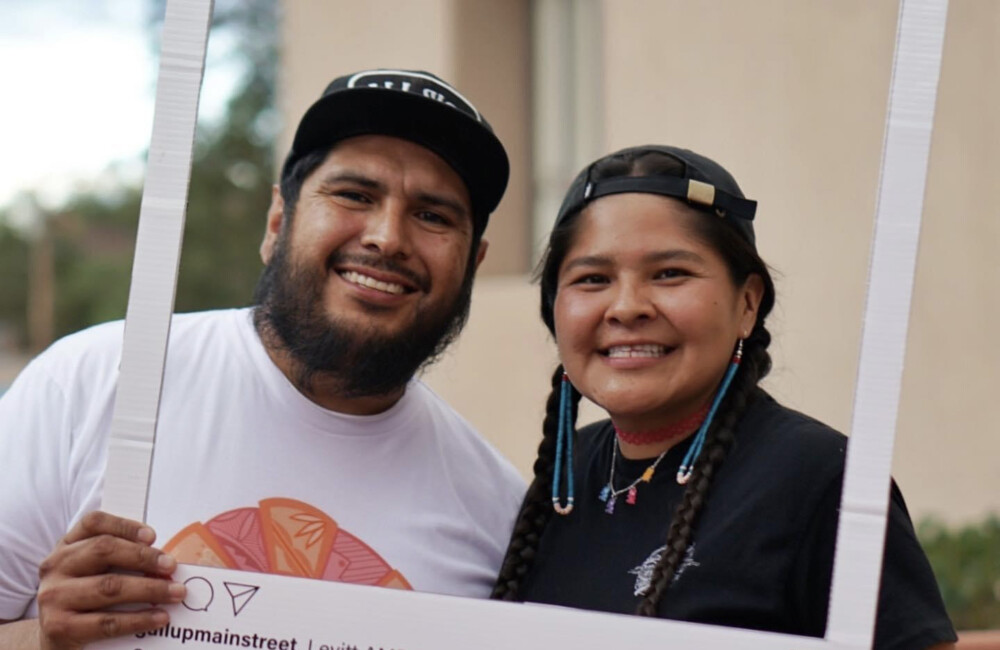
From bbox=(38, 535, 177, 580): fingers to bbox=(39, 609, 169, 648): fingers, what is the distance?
58 mm

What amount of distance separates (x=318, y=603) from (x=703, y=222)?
0.88 m

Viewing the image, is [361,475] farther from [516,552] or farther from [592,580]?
[592,580]

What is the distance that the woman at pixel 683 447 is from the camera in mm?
1761

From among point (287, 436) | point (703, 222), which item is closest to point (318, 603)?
point (287, 436)

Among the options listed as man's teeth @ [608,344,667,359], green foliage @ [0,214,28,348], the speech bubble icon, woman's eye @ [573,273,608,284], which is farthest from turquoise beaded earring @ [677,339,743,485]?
green foliage @ [0,214,28,348]

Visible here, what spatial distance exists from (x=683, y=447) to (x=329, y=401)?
2.40ft

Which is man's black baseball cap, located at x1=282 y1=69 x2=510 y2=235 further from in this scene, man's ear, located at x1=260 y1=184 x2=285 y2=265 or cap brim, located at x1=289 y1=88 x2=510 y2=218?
man's ear, located at x1=260 y1=184 x2=285 y2=265

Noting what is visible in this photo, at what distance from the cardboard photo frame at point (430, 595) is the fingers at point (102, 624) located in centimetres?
2

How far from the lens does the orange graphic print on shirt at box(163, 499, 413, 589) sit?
6.58 ft

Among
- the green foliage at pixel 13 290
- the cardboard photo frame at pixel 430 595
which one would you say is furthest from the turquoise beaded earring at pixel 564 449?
the green foliage at pixel 13 290

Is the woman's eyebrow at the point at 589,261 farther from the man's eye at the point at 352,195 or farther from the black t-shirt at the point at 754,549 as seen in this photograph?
the man's eye at the point at 352,195

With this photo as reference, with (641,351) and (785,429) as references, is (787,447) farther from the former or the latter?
(641,351)

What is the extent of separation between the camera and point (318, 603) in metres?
1.64

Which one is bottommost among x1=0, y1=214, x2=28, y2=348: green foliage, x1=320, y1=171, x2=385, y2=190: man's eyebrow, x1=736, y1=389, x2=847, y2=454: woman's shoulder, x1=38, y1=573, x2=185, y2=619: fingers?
x1=0, y1=214, x2=28, y2=348: green foliage
